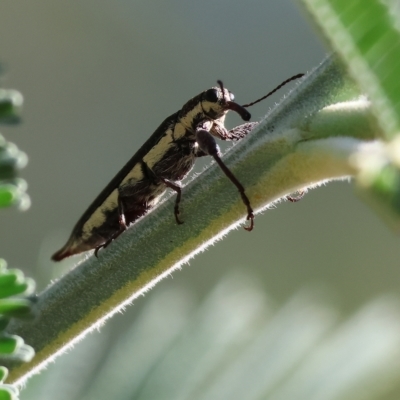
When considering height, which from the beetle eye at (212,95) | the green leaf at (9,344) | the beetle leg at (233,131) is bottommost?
the green leaf at (9,344)

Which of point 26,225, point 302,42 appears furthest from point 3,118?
point 302,42

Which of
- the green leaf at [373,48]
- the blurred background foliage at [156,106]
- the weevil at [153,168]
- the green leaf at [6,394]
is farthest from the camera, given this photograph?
the blurred background foliage at [156,106]

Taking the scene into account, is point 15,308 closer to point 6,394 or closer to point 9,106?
point 6,394

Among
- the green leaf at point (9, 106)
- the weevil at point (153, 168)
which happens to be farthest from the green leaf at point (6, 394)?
the weevil at point (153, 168)

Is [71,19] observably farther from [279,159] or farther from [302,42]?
[279,159]

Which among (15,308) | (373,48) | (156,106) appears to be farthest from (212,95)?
(156,106)

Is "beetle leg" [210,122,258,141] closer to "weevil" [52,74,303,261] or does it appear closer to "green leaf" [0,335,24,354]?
"weevil" [52,74,303,261]

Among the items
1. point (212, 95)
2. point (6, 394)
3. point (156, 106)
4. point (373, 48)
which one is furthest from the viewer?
point (156, 106)

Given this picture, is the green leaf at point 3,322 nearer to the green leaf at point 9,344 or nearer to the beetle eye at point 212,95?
the green leaf at point 9,344
